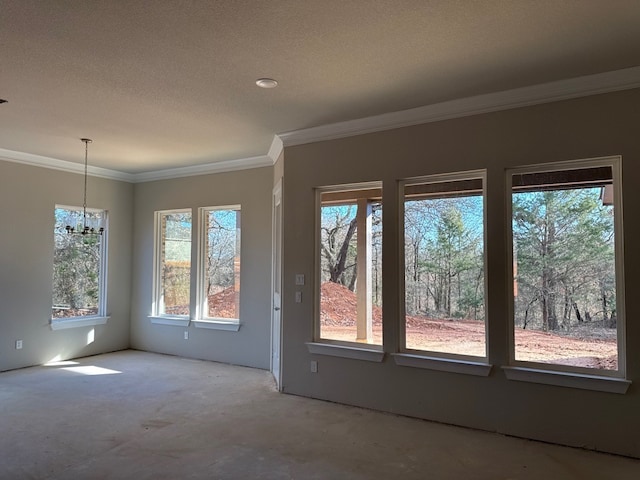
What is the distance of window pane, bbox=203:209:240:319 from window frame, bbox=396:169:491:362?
Result: 8.52 ft

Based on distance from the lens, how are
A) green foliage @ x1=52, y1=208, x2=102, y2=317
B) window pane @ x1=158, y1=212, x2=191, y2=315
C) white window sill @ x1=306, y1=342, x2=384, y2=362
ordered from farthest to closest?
window pane @ x1=158, y1=212, x2=191, y2=315
green foliage @ x1=52, y1=208, x2=102, y2=317
white window sill @ x1=306, y1=342, x2=384, y2=362

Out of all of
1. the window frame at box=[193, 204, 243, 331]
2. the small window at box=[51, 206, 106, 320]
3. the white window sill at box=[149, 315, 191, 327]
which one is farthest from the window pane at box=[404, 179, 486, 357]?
the small window at box=[51, 206, 106, 320]

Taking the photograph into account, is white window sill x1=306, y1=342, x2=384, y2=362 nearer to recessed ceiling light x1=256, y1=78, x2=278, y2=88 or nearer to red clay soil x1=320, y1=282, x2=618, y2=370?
red clay soil x1=320, y1=282, x2=618, y2=370

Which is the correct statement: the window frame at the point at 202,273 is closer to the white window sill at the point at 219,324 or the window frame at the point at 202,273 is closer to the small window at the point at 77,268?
the white window sill at the point at 219,324

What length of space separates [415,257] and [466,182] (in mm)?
788

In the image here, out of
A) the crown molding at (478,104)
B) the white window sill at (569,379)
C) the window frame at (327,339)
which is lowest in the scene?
the white window sill at (569,379)

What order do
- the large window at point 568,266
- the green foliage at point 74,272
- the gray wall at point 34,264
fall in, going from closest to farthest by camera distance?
the large window at point 568,266
the gray wall at point 34,264
the green foliage at point 74,272

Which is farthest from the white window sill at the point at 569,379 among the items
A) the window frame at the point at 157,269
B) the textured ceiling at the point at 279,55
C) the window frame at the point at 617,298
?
the window frame at the point at 157,269

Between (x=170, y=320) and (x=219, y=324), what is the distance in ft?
3.00

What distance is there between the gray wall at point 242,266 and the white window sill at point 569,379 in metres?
3.03

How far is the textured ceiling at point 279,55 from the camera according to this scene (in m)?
2.27

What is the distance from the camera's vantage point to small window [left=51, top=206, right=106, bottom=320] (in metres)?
5.87

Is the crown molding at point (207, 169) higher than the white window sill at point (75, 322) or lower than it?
higher

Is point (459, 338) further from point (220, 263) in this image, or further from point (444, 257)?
point (220, 263)
